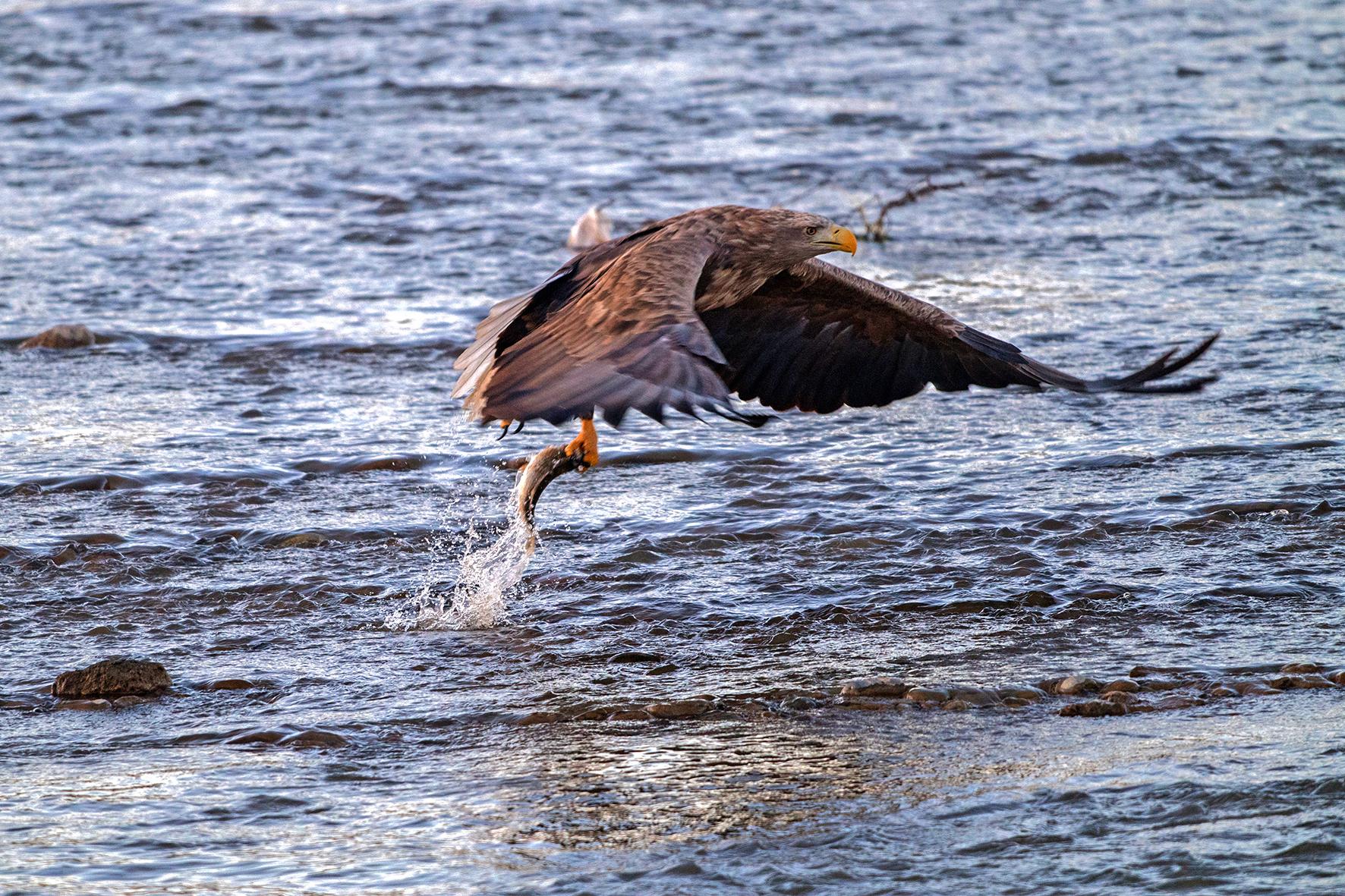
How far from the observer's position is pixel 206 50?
14906 mm

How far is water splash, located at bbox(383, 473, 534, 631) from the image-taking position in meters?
5.32

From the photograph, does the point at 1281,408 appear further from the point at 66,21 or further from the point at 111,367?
the point at 66,21

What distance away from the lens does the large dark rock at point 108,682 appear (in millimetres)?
4621

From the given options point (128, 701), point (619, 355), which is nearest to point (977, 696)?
point (619, 355)

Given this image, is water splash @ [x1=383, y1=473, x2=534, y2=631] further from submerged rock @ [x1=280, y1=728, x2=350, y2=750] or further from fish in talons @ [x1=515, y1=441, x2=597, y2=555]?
submerged rock @ [x1=280, y1=728, x2=350, y2=750]

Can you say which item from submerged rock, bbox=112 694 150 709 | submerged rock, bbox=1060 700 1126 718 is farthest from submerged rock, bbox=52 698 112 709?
submerged rock, bbox=1060 700 1126 718

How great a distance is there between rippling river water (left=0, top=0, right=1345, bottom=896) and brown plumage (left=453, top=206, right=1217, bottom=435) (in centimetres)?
53

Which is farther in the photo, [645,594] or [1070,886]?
[645,594]

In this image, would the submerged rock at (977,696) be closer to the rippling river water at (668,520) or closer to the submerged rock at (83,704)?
the rippling river water at (668,520)

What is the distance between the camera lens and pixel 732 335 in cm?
604

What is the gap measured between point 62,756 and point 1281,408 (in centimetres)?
476

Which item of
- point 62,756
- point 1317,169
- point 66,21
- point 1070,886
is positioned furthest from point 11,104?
point 1070,886

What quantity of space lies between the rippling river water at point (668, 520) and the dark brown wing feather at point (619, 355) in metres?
0.83

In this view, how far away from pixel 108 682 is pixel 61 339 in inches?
147
